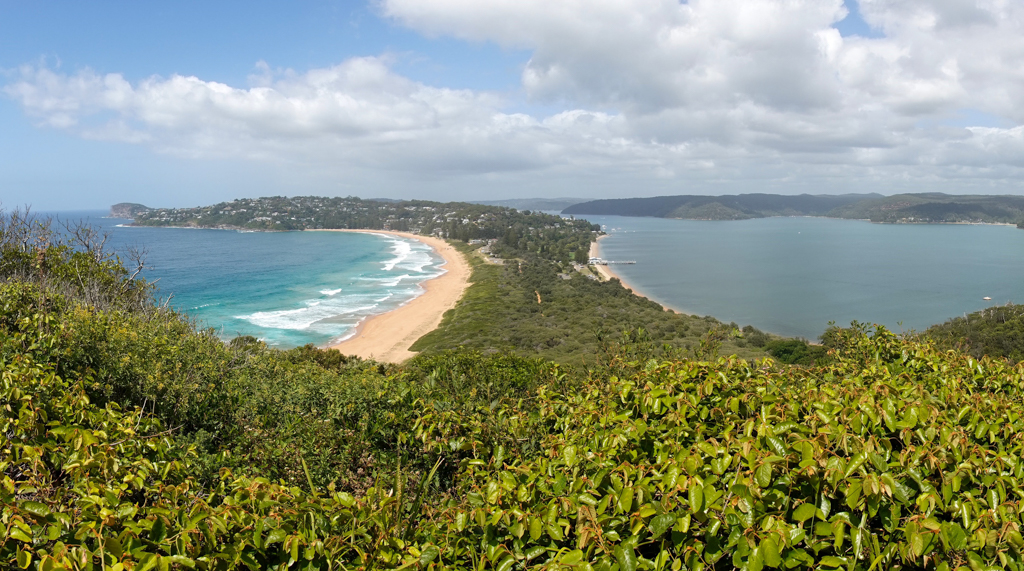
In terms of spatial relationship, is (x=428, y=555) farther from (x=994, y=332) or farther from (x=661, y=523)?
(x=994, y=332)

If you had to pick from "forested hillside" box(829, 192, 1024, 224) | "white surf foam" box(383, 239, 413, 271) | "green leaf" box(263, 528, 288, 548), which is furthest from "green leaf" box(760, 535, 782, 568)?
"forested hillside" box(829, 192, 1024, 224)

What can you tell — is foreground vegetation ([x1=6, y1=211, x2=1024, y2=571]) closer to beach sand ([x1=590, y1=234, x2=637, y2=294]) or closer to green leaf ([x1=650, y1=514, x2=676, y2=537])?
green leaf ([x1=650, y1=514, x2=676, y2=537])

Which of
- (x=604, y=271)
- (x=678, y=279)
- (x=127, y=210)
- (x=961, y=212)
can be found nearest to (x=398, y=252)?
(x=604, y=271)

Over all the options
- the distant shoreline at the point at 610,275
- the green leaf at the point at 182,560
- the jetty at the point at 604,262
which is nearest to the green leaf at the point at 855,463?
the green leaf at the point at 182,560

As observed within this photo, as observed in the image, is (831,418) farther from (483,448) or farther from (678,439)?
(483,448)

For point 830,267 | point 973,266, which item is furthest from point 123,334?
point 973,266
